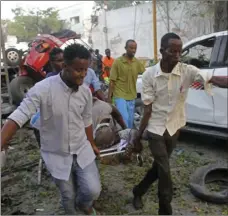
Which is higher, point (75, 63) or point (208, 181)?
point (75, 63)

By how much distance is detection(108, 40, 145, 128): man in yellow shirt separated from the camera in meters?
5.19

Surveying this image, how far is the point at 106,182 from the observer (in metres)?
4.28

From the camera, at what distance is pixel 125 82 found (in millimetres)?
5215

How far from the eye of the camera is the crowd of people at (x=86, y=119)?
2498 millimetres

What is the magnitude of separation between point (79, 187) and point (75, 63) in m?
0.98

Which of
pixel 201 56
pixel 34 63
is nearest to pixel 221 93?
pixel 201 56

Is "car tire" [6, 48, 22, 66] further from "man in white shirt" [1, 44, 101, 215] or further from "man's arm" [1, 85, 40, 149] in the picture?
"man's arm" [1, 85, 40, 149]

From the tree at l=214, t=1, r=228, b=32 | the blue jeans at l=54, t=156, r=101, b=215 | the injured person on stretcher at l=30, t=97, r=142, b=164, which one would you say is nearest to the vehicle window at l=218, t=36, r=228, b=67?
the injured person on stretcher at l=30, t=97, r=142, b=164

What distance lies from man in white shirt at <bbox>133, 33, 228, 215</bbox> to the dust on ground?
58 centimetres

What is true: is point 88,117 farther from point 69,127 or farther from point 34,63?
point 34,63

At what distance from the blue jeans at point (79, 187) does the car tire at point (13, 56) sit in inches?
320

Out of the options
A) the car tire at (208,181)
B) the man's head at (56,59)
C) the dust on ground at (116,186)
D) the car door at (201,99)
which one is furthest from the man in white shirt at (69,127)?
the car door at (201,99)

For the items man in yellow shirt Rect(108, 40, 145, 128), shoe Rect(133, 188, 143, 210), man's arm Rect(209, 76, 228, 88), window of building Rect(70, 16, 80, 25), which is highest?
window of building Rect(70, 16, 80, 25)

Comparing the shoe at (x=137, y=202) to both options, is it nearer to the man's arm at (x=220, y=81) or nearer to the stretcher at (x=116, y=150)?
the stretcher at (x=116, y=150)
